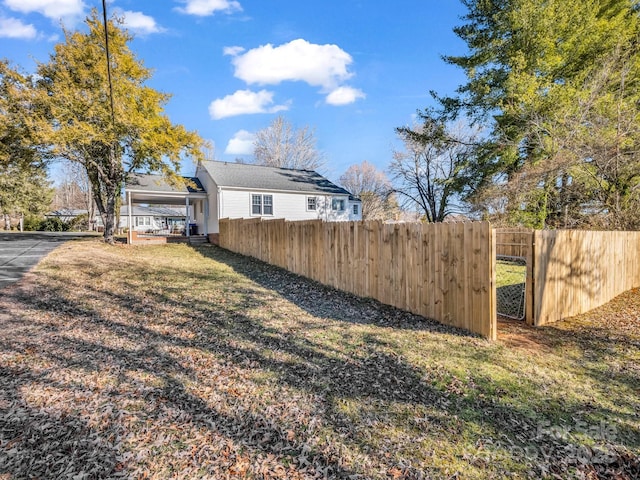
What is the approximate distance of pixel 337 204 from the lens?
2209 cm

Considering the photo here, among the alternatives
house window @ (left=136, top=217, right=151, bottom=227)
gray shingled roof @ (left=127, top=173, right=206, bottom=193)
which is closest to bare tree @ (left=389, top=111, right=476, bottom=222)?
gray shingled roof @ (left=127, top=173, right=206, bottom=193)

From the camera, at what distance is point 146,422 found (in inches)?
106

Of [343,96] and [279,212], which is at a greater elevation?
[343,96]

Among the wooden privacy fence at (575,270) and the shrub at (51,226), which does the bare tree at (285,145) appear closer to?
the shrub at (51,226)

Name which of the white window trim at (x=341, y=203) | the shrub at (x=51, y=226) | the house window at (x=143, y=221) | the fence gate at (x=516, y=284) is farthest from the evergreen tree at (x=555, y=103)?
the house window at (x=143, y=221)

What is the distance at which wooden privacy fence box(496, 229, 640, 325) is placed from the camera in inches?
214

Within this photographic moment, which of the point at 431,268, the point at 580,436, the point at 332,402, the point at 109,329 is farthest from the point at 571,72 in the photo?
the point at 109,329

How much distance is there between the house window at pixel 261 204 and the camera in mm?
19062

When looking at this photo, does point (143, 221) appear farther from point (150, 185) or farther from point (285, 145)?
point (150, 185)

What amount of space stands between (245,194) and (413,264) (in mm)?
14272

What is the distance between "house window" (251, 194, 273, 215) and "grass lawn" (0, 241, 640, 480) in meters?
13.4

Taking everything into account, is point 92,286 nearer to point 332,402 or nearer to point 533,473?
point 332,402

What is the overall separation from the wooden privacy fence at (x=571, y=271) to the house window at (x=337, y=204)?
15.7m

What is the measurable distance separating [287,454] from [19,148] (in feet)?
53.4
